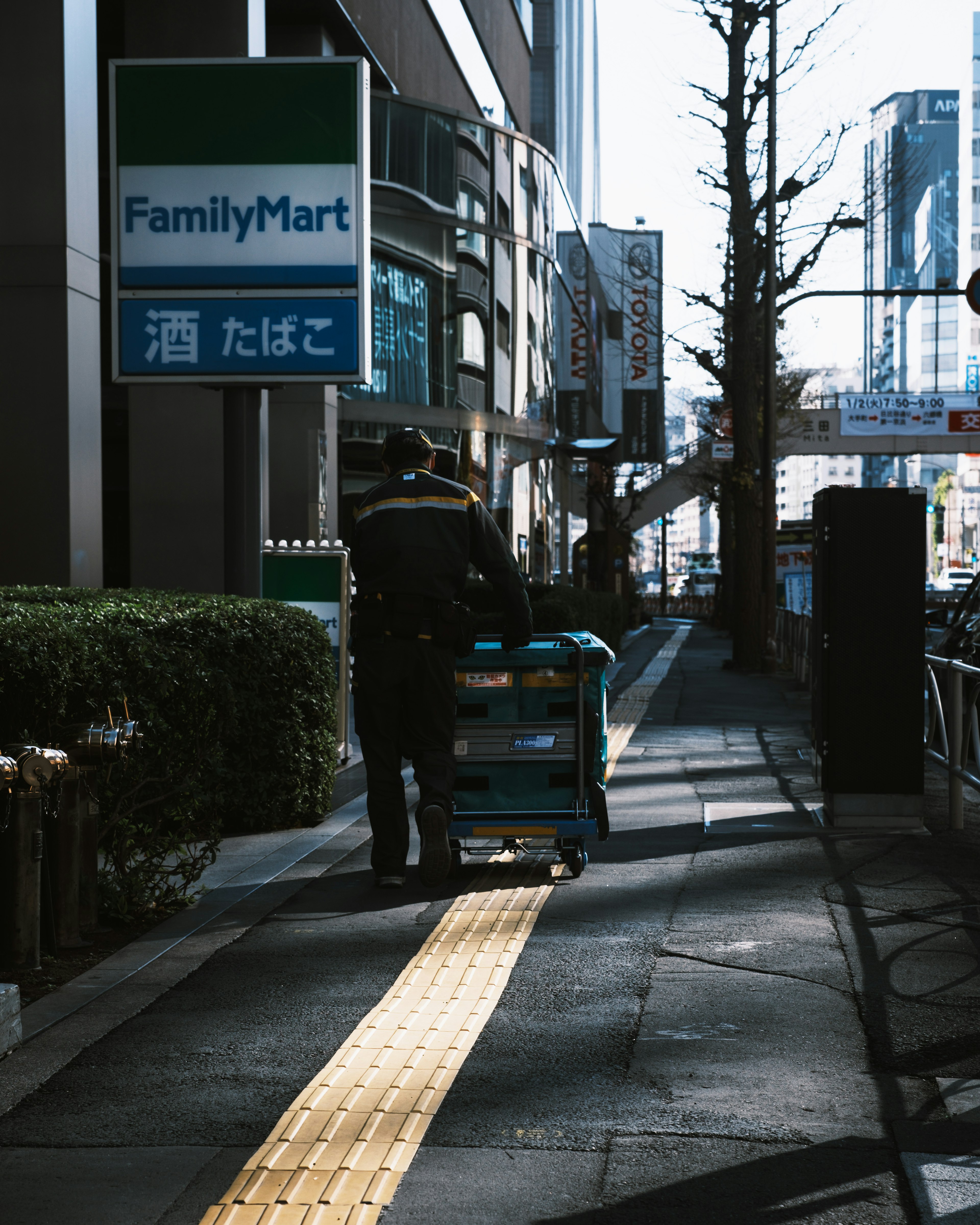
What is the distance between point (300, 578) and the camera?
35.5ft

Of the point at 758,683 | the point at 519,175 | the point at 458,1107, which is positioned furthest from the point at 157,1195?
the point at 519,175

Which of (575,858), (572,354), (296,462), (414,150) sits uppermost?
(414,150)

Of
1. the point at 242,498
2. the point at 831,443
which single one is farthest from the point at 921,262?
the point at 242,498

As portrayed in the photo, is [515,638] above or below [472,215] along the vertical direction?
below

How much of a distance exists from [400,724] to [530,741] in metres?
0.62

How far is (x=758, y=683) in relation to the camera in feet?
70.7

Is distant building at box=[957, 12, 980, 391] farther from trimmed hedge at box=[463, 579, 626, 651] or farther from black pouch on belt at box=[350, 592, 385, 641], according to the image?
black pouch on belt at box=[350, 592, 385, 641]

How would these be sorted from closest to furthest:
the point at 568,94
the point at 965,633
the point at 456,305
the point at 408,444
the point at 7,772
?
1. the point at 7,772
2. the point at 408,444
3. the point at 965,633
4. the point at 456,305
5. the point at 568,94

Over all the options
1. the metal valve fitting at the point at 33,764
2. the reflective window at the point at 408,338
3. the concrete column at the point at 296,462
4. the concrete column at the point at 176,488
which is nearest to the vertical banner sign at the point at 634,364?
the reflective window at the point at 408,338

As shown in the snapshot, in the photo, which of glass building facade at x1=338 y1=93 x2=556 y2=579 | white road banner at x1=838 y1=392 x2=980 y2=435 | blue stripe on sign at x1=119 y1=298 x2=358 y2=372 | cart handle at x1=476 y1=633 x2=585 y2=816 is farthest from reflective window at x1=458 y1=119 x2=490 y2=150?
white road banner at x1=838 y1=392 x2=980 y2=435

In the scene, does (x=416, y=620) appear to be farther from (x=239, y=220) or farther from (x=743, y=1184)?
(x=239, y=220)

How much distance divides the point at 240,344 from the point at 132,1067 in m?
5.84

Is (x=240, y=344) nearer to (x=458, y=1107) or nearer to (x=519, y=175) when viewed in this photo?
(x=458, y=1107)

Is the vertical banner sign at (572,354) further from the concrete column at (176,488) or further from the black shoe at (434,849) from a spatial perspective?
the black shoe at (434,849)
